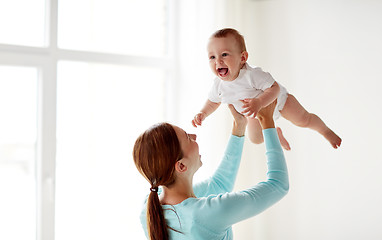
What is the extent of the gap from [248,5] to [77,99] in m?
1.29

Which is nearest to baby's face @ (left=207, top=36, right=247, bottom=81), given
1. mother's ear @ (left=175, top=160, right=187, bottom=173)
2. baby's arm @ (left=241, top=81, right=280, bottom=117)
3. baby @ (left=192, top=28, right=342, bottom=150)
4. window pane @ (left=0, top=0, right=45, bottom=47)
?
baby @ (left=192, top=28, right=342, bottom=150)

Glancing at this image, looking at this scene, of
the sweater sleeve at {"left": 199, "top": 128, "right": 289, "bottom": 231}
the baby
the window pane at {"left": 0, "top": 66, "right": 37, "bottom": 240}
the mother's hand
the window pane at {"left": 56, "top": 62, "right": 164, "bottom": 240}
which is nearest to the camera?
the sweater sleeve at {"left": 199, "top": 128, "right": 289, "bottom": 231}

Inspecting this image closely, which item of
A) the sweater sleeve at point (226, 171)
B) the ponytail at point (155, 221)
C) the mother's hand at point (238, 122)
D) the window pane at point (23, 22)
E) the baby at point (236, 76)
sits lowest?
the ponytail at point (155, 221)

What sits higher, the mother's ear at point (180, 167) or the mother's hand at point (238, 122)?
the mother's hand at point (238, 122)

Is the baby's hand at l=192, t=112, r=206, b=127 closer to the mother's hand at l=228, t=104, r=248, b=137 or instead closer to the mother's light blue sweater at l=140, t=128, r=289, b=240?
the mother's hand at l=228, t=104, r=248, b=137

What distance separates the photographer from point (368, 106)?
102 inches

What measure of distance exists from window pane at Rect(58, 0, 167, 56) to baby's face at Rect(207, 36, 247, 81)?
1388 mm

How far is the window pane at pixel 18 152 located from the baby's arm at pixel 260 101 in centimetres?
140

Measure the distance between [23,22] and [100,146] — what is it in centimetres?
89

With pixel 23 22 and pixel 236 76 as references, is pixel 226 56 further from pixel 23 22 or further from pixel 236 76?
pixel 23 22

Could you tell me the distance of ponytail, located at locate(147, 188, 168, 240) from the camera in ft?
4.93

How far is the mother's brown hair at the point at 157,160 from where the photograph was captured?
1.50 meters

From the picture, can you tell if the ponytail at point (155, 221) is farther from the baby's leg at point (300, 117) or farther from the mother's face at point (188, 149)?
the baby's leg at point (300, 117)

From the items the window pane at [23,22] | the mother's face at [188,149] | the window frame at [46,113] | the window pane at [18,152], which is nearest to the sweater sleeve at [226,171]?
the mother's face at [188,149]
